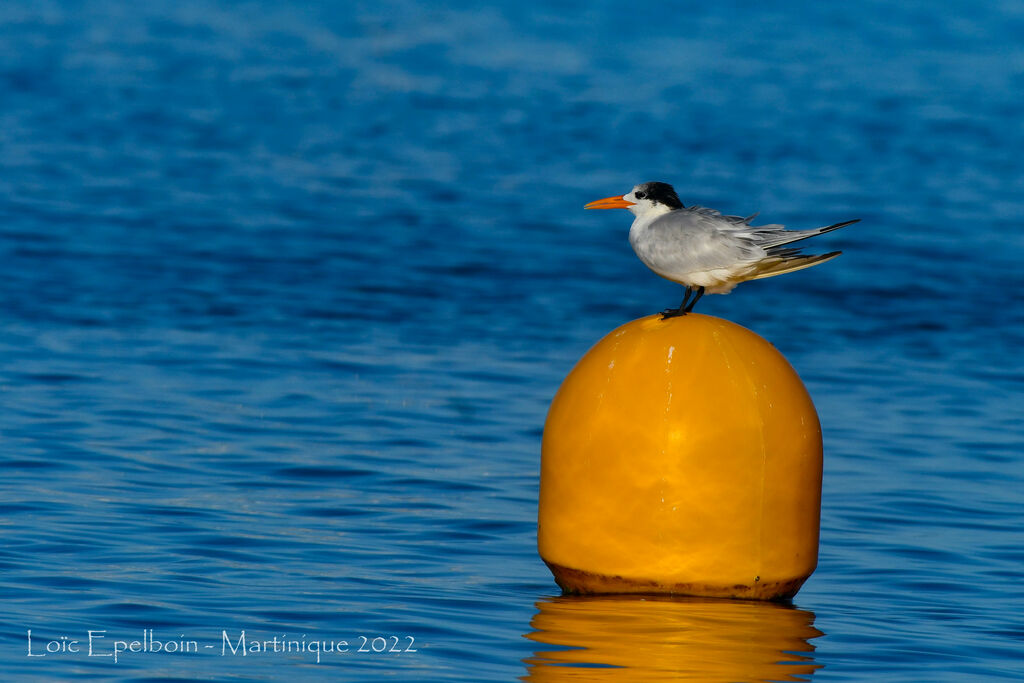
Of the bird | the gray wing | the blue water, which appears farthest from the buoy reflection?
the gray wing

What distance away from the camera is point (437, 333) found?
1880 cm

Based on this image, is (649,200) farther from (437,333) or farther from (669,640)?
(437,333)

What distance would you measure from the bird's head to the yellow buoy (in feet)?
2.72

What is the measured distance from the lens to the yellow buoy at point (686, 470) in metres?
9.40

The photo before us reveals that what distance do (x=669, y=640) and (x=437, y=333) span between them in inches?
396

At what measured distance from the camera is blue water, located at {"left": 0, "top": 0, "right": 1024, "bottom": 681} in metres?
9.44

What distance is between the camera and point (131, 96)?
36.4 meters

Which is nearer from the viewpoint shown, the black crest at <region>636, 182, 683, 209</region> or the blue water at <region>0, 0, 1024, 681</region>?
the blue water at <region>0, 0, 1024, 681</region>

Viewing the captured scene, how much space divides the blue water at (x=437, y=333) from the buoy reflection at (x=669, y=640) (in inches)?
1.1

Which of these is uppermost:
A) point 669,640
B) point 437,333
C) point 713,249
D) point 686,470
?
point 713,249

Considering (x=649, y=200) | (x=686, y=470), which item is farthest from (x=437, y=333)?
(x=686, y=470)

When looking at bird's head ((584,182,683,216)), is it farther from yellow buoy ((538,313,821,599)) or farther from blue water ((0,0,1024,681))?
blue water ((0,0,1024,681))

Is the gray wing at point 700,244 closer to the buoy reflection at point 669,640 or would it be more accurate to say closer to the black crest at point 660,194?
the black crest at point 660,194

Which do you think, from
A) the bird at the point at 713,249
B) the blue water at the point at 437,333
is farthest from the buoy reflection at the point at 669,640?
the bird at the point at 713,249
